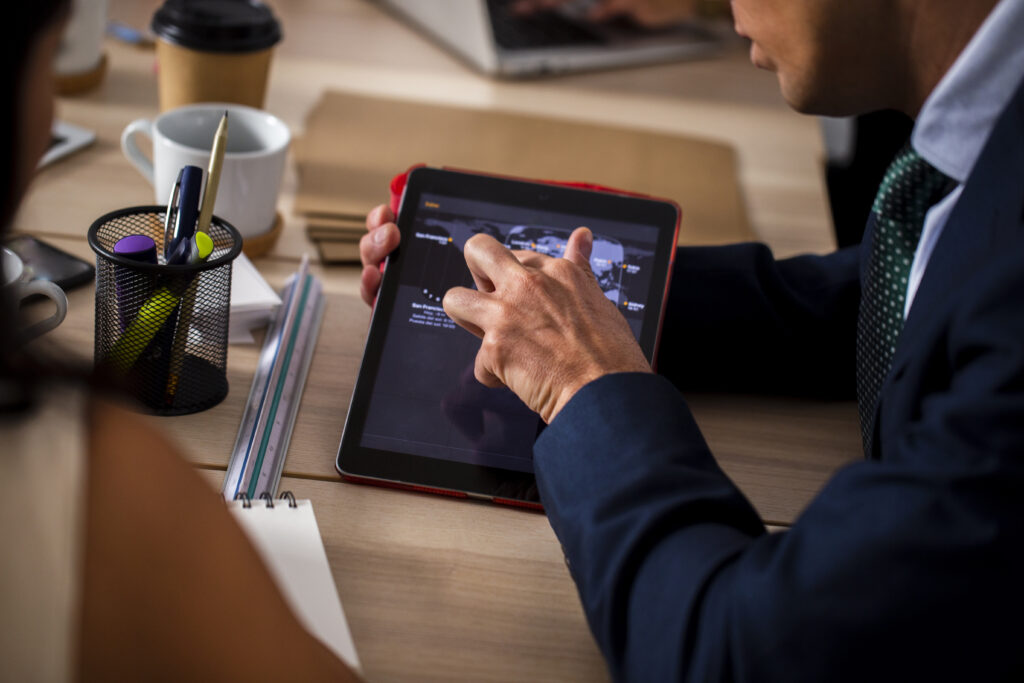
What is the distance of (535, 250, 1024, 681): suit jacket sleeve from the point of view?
1.91ft

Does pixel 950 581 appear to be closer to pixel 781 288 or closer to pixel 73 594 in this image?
pixel 73 594

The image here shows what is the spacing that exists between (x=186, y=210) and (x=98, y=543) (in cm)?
46

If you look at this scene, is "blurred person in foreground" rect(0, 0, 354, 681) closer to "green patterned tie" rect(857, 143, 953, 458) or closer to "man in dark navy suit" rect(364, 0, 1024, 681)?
"man in dark navy suit" rect(364, 0, 1024, 681)

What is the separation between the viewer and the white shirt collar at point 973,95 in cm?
78

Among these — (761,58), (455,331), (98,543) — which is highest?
(761,58)

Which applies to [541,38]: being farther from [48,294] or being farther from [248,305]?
[48,294]

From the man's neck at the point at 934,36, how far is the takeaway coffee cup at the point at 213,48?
0.80 m

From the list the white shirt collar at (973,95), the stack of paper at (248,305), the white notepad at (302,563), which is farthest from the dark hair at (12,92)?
the white shirt collar at (973,95)

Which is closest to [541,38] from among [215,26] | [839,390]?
[215,26]

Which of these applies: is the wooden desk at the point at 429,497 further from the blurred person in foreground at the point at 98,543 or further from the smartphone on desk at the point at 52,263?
the blurred person in foreground at the point at 98,543

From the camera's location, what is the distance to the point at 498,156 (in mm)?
1488

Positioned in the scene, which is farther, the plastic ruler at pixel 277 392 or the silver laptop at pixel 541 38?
the silver laptop at pixel 541 38

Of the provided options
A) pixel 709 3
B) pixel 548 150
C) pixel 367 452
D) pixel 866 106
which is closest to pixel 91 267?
pixel 367 452

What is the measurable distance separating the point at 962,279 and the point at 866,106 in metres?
0.33
